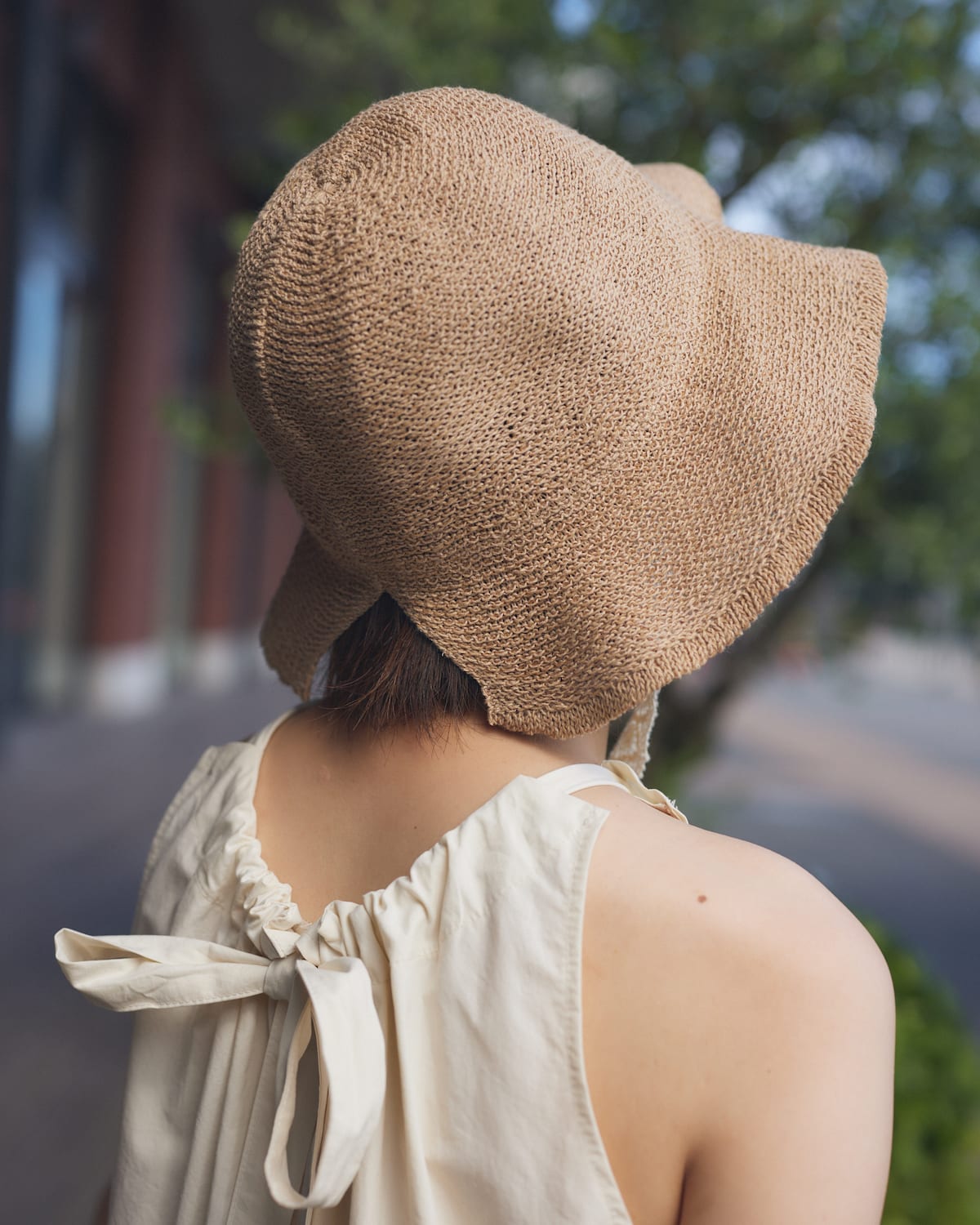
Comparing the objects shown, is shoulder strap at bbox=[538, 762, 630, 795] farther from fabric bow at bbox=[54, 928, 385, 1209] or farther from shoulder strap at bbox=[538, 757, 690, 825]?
fabric bow at bbox=[54, 928, 385, 1209]

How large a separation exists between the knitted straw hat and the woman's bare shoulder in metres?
0.17

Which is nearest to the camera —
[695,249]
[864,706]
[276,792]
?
[695,249]

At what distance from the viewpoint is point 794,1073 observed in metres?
0.73

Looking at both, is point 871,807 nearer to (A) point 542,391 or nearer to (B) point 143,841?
(B) point 143,841

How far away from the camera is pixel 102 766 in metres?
7.67

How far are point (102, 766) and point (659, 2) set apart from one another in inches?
247

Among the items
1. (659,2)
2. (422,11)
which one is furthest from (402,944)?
(422,11)

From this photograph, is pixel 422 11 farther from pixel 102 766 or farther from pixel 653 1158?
pixel 102 766

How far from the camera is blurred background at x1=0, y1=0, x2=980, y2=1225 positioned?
2.85 meters

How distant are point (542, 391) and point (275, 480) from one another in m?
3.65

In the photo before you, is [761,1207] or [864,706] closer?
[761,1207]

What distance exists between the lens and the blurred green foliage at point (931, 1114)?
230 centimetres

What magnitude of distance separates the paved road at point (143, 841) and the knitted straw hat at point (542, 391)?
1.53 metres

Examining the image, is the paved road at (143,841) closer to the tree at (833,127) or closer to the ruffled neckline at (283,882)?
the tree at (833,127)
